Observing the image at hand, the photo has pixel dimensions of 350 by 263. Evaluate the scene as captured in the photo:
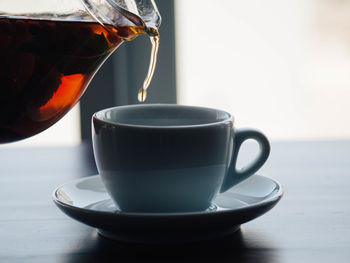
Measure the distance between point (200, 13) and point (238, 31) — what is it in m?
0.19

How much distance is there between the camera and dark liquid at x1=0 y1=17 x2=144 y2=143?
1.69ft

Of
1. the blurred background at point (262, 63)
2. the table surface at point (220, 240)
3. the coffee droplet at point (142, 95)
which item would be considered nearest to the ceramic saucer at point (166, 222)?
the table surface at point (220, 240)

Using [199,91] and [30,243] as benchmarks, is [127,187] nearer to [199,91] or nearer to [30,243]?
[30,243]

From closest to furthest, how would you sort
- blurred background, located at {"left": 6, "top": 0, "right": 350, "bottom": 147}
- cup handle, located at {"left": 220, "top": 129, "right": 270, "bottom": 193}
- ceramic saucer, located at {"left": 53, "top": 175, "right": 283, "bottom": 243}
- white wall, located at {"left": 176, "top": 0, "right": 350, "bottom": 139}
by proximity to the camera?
ceramic saucer, located at {"left": 53, "top": 175, "right": 283, "bottom": 243}, cup handle, located at {"left": 220, "top": 129, "right": 270, "bottom": 193}, blurred background, located at {"left": 6, "top": 0, "right": 350, "bottom": 147}, white wall, located at {"left": 176, "top": 0, "right": 350, "bottom": 139}

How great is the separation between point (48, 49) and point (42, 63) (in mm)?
14

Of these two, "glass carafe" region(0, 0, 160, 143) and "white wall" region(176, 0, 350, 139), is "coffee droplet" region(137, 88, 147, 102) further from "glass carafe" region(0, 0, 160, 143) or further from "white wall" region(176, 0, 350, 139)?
"white wall" region(176, 0, 350, 139)

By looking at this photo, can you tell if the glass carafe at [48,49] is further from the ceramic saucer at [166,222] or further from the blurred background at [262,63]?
the blurred background at [262,63]

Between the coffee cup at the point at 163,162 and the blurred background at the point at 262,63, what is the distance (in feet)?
2.70

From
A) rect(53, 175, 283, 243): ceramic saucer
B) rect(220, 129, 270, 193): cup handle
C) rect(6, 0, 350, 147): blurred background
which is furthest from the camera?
rect(6, 0, 350, 147): blurred background

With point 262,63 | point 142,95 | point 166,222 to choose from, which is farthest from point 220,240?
point 262,63

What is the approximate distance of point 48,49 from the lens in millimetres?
522

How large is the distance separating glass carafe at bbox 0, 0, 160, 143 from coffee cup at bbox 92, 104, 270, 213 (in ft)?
0.18

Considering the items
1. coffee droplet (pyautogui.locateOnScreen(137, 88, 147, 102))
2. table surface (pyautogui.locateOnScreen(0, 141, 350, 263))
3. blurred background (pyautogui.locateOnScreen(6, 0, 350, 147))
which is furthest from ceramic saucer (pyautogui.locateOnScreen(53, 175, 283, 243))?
blurred background (pyautogui.locateOnScreen(6, 0, 350, 147))

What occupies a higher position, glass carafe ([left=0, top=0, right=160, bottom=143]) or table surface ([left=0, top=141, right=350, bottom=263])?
glass carafe ([left=0, top=0, right=160, bottom=143])
